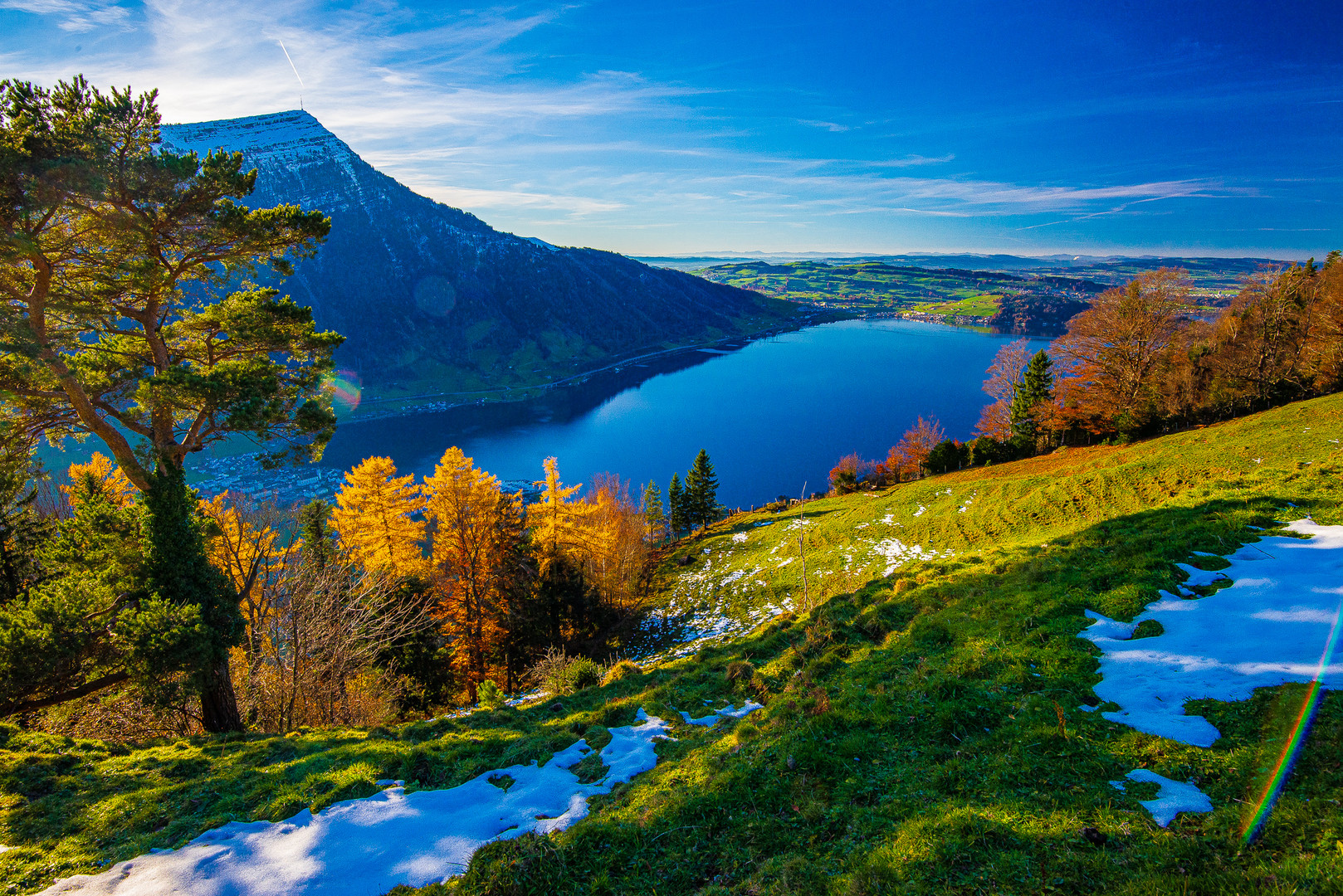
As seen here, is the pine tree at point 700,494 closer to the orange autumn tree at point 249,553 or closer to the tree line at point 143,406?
the orange autumn tree at point 249,553

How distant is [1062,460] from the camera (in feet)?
109

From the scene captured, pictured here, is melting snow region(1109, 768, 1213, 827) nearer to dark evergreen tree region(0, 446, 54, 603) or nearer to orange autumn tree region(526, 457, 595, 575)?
dark evergreen tree region(0, 446, 54, 603)

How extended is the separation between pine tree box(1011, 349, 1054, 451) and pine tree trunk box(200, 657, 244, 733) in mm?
49418

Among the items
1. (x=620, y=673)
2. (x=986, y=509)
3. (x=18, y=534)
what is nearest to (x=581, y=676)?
(x=620, y=673)

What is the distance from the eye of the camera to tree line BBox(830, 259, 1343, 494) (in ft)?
96.8

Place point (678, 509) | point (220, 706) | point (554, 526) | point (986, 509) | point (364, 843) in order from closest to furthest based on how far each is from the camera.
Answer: point (364, 843) < point (220, 706) < point (986, 509) < point (554, 526) < point (678, 509)

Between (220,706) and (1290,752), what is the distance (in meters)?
17.5

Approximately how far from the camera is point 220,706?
11367 millimetres

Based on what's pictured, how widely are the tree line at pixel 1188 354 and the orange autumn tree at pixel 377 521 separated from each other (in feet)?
141

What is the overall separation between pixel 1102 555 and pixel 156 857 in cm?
1567

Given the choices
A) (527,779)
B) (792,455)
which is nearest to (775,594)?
(527,779)

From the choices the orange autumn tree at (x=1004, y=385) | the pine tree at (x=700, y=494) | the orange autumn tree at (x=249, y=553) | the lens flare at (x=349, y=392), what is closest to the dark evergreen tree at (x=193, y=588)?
the orange autumn tree at (x=249, y=553)

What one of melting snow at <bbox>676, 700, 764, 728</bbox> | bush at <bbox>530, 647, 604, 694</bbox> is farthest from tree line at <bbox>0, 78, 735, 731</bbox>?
melting snow at <bbox>676, 700, 764, 728</bbox>

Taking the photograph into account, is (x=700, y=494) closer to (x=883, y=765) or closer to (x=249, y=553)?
(x=249, y=553)
